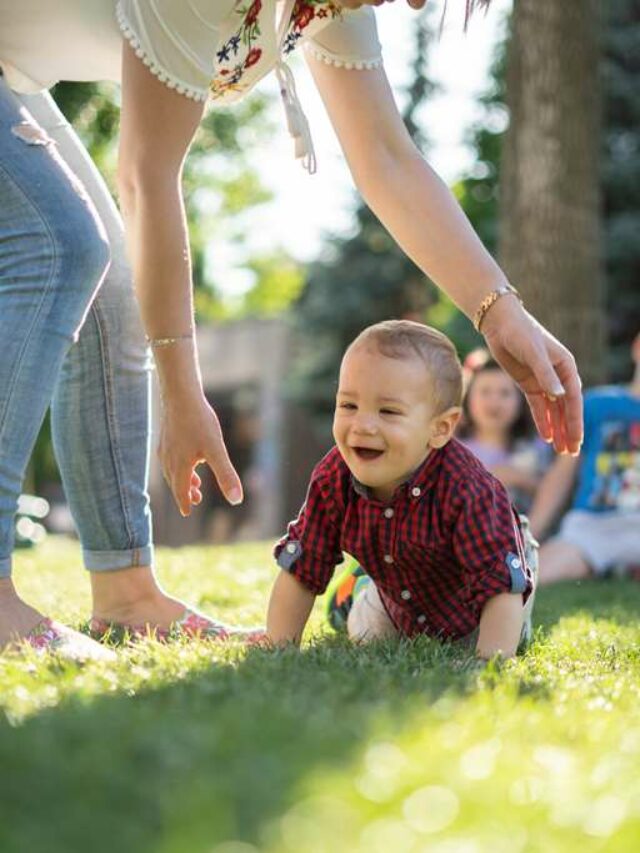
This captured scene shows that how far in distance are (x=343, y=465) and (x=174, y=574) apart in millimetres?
2751

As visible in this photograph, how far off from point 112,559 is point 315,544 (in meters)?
0.51

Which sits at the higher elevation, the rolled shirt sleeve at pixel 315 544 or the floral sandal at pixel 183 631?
the rolled shirt sleeve at pixel 315 544

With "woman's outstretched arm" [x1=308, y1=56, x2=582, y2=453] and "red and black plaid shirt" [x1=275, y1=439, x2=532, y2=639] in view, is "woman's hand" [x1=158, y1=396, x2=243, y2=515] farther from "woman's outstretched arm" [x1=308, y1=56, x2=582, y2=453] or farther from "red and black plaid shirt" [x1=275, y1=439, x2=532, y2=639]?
"woman's outstretched arm" [x1=308, y1=56, x2=582, y2=453]

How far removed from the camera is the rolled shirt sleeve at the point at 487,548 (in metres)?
2.86

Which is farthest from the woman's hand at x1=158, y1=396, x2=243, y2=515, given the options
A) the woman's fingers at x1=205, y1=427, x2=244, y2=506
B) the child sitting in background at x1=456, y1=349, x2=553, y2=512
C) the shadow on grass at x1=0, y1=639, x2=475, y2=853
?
the child sitting in background at x1=456, y1=349, x2=553, y2=512

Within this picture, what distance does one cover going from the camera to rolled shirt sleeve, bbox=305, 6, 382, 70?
303cm

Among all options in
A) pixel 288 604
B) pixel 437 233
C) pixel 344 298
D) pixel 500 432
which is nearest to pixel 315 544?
pixel 288 604

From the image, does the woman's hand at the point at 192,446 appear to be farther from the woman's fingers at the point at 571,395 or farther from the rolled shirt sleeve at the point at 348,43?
the rolled shirt sleeve at the point at 348,43

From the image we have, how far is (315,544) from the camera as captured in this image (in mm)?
3072

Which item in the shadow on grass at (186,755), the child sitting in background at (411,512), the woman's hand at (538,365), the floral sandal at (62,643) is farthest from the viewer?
the child sitting in background at (411,512)

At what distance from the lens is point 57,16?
2668mm

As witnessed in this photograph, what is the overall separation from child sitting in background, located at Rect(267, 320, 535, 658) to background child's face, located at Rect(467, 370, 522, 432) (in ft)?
13.5

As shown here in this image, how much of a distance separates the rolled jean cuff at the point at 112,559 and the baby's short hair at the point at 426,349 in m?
0.75

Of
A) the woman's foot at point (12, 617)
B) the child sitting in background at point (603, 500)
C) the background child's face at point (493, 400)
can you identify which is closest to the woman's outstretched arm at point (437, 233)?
the woman's foot at point (12, 617)
